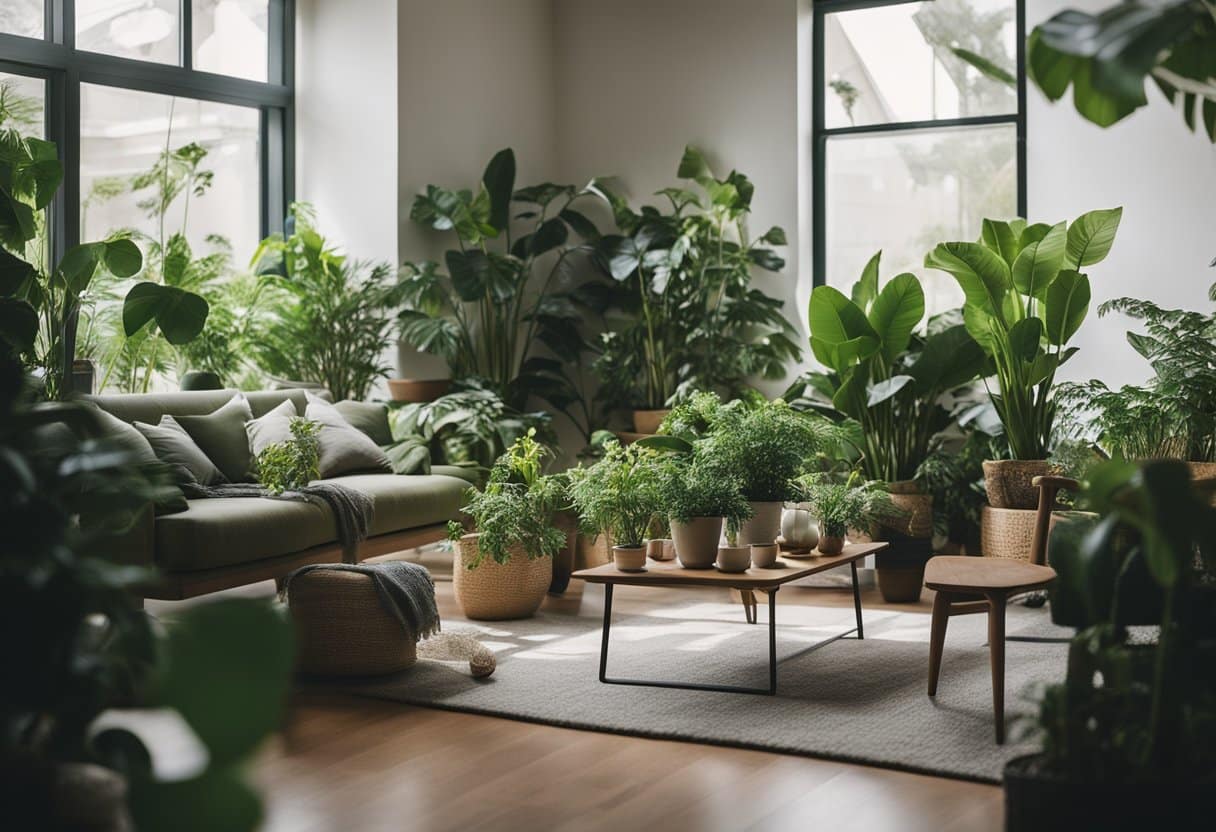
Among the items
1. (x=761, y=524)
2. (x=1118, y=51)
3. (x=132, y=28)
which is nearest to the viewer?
(x=1118, y=51)

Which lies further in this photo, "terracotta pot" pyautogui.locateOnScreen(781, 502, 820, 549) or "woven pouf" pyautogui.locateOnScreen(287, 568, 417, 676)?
"terracotta pot" pyautogui.locateOnScreen(781, 502, 820, 549)

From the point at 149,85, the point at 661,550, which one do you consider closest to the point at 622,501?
the point at 661,550

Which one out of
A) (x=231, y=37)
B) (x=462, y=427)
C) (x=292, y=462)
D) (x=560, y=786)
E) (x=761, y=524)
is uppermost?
(x=231, y=37)

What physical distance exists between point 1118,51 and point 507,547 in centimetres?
371

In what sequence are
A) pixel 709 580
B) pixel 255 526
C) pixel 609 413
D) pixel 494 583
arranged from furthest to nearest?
1. pixel 609 413
2. pixel 494 583
3. pixel 255 526
4. pixel 709 580

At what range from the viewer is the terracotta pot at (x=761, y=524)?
4.41 m

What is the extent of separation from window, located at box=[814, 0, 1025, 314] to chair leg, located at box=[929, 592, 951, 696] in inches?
130

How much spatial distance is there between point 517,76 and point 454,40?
56 centimetres

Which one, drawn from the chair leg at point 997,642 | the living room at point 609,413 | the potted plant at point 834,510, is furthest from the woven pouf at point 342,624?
the chair leg at point 997,642

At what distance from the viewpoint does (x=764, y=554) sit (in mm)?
4352

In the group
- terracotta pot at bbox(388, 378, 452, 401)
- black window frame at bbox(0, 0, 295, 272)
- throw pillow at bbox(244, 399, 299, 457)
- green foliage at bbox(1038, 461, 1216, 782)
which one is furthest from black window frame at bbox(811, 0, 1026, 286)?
green foliage at bbox(1038, 461, 1216, 782)

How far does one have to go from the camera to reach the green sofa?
4480 mm

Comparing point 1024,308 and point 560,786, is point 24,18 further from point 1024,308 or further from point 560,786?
point 1024,308

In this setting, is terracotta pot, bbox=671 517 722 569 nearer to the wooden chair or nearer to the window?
the wooden chair
